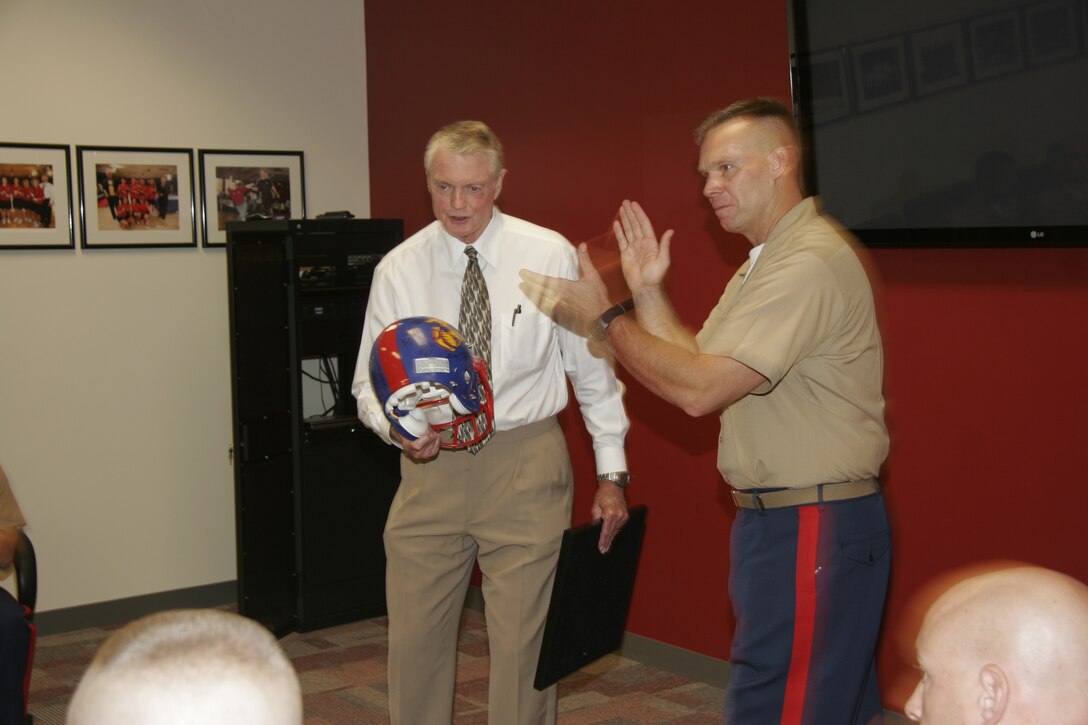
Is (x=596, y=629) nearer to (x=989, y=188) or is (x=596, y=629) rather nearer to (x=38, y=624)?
(x=989, y=188)

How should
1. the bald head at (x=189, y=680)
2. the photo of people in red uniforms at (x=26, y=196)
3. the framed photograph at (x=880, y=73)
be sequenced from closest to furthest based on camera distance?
the bald head at (x=189, y=680)
the framed photograph at (x=880, y=73)
the photo of people in red uniforms at (x=26, y=196)

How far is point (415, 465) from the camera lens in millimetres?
3131

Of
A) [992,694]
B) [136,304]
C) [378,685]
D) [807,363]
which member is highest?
[136,304]

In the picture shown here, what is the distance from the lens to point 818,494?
255 cm

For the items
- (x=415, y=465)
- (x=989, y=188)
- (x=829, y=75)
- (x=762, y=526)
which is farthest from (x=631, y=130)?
(x=762, y=526)

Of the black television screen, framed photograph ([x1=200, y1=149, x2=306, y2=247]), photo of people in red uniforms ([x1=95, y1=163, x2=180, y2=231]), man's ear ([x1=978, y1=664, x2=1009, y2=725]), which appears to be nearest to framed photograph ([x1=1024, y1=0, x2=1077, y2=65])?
the black television screen

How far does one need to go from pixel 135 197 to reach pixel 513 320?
10.2ft

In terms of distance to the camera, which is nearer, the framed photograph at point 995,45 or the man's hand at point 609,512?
the man's hand at point 609,512

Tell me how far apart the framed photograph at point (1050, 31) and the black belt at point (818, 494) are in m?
1.33

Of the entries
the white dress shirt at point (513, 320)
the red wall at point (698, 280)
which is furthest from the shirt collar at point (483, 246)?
the red wall at point (698, 280)

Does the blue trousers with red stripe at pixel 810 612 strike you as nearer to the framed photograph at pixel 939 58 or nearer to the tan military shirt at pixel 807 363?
the tan military shirt at pixel 807 363

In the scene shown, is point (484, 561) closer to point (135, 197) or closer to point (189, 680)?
point (189, 680)

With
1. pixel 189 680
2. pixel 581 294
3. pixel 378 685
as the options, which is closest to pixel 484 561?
pixel 581 294

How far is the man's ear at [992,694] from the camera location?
1.25 m
